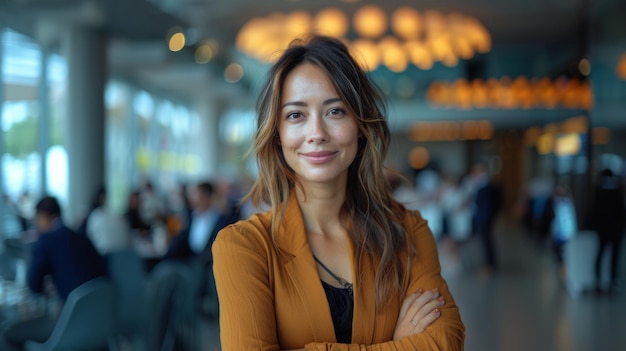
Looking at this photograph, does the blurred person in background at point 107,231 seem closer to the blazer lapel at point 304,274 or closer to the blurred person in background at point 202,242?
the blurred person in background at point 202,242

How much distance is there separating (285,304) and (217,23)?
13.9m

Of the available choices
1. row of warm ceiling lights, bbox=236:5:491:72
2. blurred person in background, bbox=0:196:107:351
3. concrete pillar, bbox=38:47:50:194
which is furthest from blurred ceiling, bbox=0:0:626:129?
blurred person in background, bbox=0:196:107:351

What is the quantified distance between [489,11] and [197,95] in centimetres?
1589

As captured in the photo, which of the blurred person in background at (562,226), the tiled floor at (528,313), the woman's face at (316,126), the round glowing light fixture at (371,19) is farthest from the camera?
the blurred person in background at (562,226)

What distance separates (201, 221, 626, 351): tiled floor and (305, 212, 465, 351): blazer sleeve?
449 cm

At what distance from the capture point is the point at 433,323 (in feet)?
5.50

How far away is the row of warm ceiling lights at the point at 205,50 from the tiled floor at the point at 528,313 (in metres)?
7.04

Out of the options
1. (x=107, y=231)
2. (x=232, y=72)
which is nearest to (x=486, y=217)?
(x=107, y=231)

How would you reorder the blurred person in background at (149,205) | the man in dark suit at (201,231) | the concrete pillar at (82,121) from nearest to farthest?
the man in dark suit at (201,231) → the concrete pillar at (82,121) → the blurred person in background at (149,205)

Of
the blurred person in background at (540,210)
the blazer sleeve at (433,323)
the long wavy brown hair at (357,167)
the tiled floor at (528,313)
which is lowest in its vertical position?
the tiled floor at (528,313)

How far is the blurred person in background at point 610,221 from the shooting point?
29.9ft

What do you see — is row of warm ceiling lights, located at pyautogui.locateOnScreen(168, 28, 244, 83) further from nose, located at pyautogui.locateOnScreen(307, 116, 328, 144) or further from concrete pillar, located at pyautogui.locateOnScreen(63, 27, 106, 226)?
nose, located at pyautogui.locateOnScreen(307, 116, 328, 144)

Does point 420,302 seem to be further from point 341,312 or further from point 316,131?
point 316,131

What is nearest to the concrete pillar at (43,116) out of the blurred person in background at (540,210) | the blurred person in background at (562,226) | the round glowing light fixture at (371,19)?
the round glowing light fixture at (371,19)
